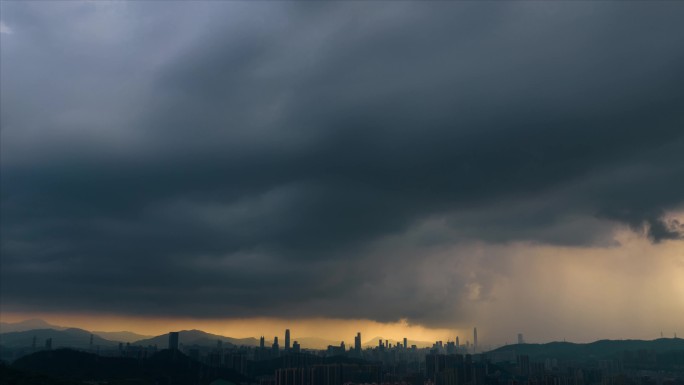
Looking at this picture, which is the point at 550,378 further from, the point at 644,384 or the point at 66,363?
the point at 66,363

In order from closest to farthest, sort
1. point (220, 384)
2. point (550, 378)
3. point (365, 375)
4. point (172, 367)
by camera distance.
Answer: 1. point (550, 378)
2. point (220, 384)
3. point (365, 375)
4. point (172, 367)

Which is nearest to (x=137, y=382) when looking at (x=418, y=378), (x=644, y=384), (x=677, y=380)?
(x=418, y=378)

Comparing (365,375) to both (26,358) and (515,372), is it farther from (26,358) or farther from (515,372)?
(26,358)

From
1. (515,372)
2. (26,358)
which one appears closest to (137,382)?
(26,358)

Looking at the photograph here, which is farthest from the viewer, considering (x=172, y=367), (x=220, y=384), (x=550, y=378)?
(x=172, y=367)

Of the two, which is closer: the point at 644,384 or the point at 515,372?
the point at 644,384

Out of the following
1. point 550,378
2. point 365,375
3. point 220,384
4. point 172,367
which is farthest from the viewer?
point 172,367
